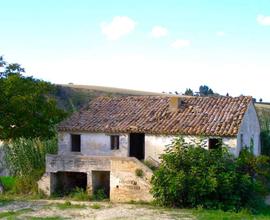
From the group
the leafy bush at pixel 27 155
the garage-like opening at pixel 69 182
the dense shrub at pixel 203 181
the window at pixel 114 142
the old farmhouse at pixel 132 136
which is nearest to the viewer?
the dense shrub at pixel 203 181

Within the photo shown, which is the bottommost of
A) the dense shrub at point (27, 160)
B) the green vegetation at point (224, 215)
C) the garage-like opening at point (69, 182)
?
the green vegetation at point (224, 215)

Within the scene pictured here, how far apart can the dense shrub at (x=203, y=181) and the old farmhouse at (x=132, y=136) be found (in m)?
1.40

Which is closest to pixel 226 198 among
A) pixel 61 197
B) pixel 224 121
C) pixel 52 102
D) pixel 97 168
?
pixel 224 121

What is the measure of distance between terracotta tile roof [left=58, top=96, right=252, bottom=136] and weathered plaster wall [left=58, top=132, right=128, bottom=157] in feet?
1.47

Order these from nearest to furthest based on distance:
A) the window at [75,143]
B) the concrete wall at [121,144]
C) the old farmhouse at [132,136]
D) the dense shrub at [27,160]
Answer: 1. the old farmhouse at [132,136]
2. the concrete wall at [121,144]
3. the dense shrub at [27,160]
4. the window at [75,143]

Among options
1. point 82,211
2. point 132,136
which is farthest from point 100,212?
point 132,136

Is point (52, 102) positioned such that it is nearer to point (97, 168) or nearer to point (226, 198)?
point (97, 168)

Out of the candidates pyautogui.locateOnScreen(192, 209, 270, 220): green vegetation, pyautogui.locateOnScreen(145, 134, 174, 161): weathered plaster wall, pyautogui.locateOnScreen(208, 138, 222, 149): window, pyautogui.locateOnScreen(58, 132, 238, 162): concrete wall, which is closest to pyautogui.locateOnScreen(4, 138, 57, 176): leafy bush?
pyautogui.locateOnScreen(58, 132, 238, 162): concrete wall

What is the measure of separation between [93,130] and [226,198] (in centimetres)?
936

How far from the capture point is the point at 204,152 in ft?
82.1

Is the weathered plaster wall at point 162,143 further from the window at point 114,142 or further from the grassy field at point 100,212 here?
the grassy field at point 100,212

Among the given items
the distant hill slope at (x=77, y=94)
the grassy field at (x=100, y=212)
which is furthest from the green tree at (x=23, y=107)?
the distant hill slope at (x=77, y=94)

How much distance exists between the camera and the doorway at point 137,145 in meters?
31.0

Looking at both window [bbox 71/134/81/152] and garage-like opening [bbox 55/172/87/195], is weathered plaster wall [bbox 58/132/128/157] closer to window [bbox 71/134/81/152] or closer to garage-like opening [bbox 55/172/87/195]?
window [bbox 71/134/81/152]
